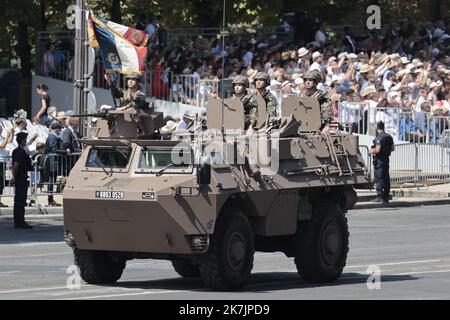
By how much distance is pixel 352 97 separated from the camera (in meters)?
39.3

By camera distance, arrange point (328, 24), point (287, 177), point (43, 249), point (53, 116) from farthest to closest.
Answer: point (328, 24)
point (53, 116)
point (43, 249)
point (287, 177)

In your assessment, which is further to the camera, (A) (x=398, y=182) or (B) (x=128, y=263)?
(A) (x=398, y=182)

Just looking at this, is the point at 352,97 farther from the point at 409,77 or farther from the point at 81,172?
the point at 81,172

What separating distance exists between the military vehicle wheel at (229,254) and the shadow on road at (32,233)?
832 centimetres

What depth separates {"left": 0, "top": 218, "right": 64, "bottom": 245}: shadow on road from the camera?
25719 millimetres

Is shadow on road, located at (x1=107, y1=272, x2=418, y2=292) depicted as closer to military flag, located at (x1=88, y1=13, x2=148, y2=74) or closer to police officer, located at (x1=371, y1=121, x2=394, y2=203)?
military flag, located at (x1=88, y1=13, x2=148, y2=74)

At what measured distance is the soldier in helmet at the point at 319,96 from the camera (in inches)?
800

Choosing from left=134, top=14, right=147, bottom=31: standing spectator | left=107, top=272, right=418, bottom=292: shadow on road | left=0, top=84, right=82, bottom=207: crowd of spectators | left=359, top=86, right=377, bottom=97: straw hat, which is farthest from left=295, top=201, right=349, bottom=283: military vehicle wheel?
left=134, top=14, right=147, bottom=31: standing spectator

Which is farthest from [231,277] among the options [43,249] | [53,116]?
[53,116]

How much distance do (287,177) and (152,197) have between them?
A: 6.91ft

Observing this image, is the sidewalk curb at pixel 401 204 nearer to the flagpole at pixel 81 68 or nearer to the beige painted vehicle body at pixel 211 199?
the flagpole at pixel 81 68

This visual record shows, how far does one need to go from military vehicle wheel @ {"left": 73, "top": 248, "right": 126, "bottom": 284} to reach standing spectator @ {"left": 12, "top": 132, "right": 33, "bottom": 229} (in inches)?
367

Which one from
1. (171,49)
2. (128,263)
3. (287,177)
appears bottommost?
(128,263)

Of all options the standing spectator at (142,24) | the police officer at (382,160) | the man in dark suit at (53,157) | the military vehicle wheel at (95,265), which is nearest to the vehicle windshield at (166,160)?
the military vehicle wheel at (95,265)
